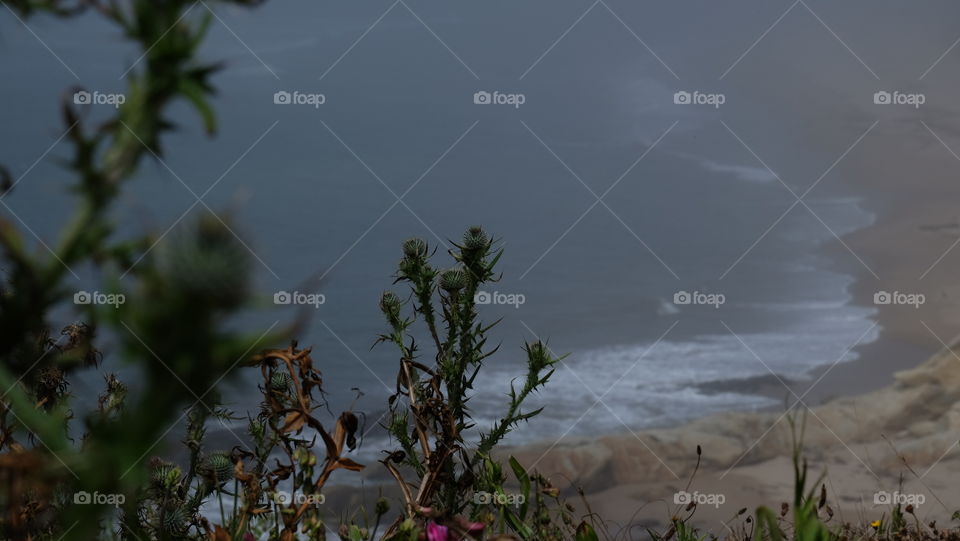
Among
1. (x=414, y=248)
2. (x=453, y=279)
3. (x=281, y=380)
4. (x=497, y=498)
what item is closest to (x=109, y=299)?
(x=497, y=498)

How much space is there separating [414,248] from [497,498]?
944 mm

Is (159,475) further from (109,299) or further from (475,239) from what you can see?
(109,299)

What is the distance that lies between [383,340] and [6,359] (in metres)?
1.96

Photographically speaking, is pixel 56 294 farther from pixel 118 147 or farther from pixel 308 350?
pixel 308 350

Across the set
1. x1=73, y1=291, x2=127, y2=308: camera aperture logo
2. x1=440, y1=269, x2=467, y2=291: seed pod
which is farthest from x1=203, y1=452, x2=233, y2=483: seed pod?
x1=73, y1=291, x2=127, y2=308: camera aperture logo

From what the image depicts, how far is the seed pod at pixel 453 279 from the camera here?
8.06ft

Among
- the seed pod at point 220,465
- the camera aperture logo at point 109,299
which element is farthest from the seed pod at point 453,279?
the camera aperture logo at point 109,299

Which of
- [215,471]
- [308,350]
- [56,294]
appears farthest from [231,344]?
[215,471]

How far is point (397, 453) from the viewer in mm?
1640

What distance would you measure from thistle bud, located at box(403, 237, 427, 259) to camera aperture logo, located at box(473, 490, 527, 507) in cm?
78

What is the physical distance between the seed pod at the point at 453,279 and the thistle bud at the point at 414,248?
0.53 feet

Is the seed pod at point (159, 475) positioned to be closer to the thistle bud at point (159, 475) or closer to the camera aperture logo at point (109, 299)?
the thistle bud at point (159, 475)

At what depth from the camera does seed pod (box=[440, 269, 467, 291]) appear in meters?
2.46

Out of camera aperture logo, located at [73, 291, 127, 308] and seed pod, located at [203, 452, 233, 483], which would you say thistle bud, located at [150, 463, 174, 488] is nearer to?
seed pod, located at [203, 452, 233, 483]
